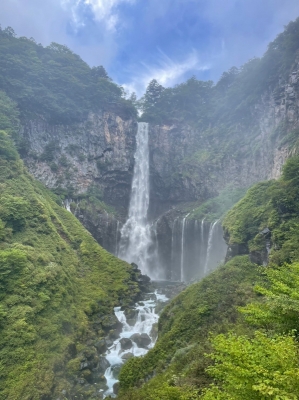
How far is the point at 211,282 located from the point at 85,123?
39034 millimetres

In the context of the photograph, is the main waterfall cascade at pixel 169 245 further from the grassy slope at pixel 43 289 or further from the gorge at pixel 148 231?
the grassy slope at pixel 43 289

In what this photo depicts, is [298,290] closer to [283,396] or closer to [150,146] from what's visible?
[283,396]

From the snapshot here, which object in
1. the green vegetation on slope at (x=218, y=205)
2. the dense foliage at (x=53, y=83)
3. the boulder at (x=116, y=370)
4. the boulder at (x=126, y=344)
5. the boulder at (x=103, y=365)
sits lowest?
the boulder at (x=116, y=370)

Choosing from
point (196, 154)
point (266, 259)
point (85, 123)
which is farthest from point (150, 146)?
point (266, 259)

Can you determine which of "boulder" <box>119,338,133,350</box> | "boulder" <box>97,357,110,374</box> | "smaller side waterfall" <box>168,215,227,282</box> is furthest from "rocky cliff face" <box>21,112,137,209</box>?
"boulder" <box>97,357,110,374</box>

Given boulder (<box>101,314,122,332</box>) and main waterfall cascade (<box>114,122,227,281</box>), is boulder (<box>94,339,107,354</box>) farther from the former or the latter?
main waterfall cascade (<box>114,122,227,281</box>)

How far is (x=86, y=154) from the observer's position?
4550cm

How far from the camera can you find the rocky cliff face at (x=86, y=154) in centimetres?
4069

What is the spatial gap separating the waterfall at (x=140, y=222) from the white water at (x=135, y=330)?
12.8 metres

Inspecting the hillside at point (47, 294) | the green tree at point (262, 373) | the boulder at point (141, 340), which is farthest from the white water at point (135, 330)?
the green tree at point (262, 373)

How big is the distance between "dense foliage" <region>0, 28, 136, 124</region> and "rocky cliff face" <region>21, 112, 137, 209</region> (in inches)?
80.9

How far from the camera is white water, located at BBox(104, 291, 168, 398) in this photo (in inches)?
626

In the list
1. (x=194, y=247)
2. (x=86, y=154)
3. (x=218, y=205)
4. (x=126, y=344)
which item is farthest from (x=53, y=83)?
(x=126, y=344)

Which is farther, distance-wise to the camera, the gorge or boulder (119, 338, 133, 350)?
boulder (119, 338, 133, 350)
